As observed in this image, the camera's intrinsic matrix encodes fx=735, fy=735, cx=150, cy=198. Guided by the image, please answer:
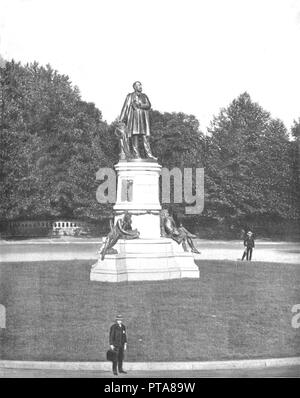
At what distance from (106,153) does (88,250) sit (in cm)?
1439

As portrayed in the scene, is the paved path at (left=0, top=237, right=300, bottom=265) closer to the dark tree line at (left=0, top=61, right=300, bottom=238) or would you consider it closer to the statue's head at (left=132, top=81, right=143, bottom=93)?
the dark tree line at (left=0, top=61, right=300, bottom=238)

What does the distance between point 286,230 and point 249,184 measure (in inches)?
148

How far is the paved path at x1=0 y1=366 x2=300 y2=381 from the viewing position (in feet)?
50.8

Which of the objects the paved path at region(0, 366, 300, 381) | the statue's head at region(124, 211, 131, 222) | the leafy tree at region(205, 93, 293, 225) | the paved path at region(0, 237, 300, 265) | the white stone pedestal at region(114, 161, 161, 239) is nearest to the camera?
the paved path at region(0, 366, 300, 381)

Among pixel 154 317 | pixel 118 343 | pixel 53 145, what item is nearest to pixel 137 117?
pixel 154 317

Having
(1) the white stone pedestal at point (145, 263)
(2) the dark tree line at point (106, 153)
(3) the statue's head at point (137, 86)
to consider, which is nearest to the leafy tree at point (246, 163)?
(2) the dark tree line at point (106, 153)

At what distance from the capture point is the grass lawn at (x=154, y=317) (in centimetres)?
1705

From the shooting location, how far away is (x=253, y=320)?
19.5 metres

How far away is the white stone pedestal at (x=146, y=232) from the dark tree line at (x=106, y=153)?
A: 55.1ft

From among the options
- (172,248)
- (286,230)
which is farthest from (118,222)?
(286,230)

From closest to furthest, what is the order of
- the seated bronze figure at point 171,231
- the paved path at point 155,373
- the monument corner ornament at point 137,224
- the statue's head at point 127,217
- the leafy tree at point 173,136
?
the paved path at point 155,373 < the monument corner ornament at point 137,224 < the statue's head at point 127,217 < the seated bronze figure at point 171,231 < the leafy tree at point 173,136

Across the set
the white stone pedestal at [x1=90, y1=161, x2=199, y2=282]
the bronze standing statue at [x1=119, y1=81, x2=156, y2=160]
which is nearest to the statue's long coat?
the bronze standing statue at [x1=119, y1=81, x2=156, y2=160]

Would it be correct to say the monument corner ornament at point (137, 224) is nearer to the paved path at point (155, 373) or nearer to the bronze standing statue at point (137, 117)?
the bronze standing statue at point (137, 117)

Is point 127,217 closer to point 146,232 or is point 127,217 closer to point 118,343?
point 146,232
